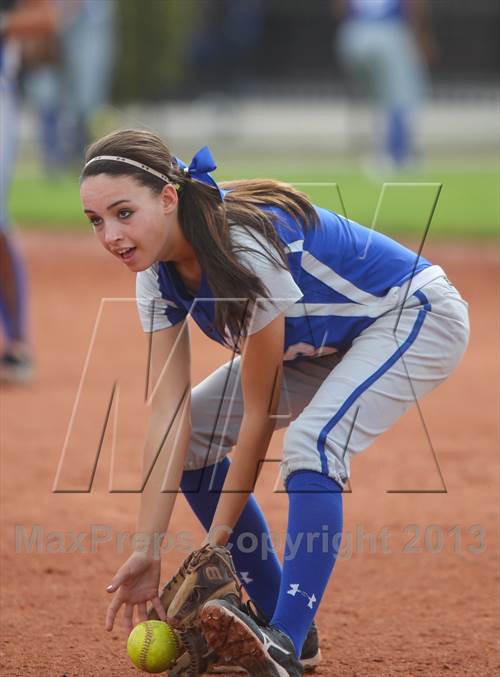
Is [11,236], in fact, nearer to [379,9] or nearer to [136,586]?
[136,586]

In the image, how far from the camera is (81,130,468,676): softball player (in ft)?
9.46

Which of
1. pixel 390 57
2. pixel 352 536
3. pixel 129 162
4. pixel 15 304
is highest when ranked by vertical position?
pixel 129 162

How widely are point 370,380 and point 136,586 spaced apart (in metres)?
0.72

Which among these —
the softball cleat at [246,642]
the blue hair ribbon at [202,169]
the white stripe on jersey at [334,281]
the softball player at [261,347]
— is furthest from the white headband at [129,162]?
the softball cleat at [246,642]

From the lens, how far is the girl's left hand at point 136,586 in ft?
9.83

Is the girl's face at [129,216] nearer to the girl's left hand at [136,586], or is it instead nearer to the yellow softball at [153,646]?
the girl's left hand at [136,586]

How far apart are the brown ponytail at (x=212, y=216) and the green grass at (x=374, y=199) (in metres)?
6.19

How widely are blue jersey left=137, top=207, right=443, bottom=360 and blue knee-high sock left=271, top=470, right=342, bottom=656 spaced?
39 cm

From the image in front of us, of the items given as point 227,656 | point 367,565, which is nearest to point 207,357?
point 367,565

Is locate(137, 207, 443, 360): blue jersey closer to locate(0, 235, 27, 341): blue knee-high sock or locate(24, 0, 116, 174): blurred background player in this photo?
locate(0, 235, 27, 341): blue knee-high sock

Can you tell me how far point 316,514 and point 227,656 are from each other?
0.36 m

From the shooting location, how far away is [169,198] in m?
2.96

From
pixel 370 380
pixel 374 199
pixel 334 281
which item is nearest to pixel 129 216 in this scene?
pixel 334 281

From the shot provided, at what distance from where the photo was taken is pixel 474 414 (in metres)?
5.72
